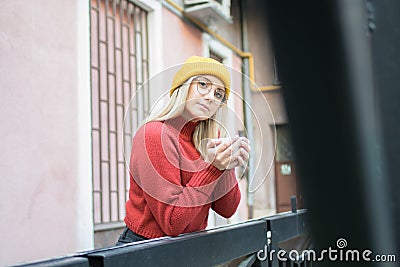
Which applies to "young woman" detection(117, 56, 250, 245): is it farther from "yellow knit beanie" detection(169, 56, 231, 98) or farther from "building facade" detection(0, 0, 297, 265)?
"building facade" detection(0, 0, 297, 265)

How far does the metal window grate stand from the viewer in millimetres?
4340

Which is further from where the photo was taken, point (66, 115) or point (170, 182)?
point (66, 115)

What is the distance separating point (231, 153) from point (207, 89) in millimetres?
218

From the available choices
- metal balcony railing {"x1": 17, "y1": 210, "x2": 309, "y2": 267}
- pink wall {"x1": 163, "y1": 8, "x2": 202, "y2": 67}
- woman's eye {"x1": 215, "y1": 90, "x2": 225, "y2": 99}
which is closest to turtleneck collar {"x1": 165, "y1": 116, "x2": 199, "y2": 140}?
woman's eye {"x1": 215, "y1": 90, "x2": 225, "y2": 99}

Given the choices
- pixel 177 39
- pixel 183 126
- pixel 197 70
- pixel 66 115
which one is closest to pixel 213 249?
pixel 183 126

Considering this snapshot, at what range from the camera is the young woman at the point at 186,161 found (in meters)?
1.25

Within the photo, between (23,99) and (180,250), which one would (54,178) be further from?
(180,250)

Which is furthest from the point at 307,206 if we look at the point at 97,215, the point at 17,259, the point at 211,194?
the point at 97,215

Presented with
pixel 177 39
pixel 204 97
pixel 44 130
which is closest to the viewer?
pixel 204 97

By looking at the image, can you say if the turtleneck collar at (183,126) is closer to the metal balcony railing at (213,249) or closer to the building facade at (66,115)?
the metal balcony railing at (213,249)

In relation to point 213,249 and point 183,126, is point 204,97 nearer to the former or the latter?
point 183,126

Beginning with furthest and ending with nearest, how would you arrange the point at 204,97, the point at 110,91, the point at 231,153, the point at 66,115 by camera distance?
the point at 110,91, the point at 66,115, the point at 204,97, the point at 231,153

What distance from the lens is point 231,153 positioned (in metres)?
1.24

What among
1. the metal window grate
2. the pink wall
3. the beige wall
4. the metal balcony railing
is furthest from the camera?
the pink wall
